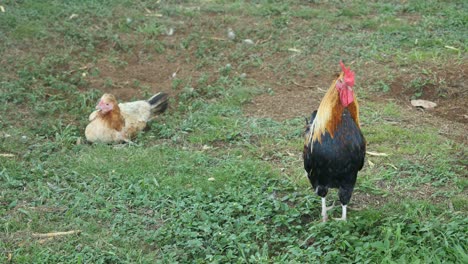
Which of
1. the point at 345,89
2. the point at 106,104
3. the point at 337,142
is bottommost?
the point at 106,104

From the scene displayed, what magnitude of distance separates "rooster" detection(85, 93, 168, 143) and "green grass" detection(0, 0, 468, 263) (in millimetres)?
171

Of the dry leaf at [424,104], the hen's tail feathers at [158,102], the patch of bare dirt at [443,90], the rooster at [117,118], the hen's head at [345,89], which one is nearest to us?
the hen's head at [345,89]

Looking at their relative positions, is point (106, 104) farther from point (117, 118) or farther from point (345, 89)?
point (345, 89)

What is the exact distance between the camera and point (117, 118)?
7.02 m

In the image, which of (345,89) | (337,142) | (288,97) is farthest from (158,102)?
(345,89)

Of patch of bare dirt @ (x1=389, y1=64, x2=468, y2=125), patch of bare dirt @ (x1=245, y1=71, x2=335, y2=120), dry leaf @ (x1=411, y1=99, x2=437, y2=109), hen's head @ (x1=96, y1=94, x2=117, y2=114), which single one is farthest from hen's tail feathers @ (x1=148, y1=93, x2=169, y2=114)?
dry leaf @ (x1=411, y1=99, x2=437, y2=109)

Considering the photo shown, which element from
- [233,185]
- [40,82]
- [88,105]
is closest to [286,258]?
[233,185]

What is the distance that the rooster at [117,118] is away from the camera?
690 centimetres

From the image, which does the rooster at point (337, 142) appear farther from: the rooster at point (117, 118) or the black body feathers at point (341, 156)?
the rooster at point (117, 118)

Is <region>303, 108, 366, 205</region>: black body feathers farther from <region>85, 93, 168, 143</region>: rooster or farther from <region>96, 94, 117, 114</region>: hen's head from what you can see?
<region>96, 94, 117, 114</region>: hen's head

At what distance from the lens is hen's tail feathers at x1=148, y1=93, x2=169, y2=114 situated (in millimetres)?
7457

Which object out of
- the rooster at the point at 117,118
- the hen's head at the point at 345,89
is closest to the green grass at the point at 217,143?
the rooster at the point at 117,118

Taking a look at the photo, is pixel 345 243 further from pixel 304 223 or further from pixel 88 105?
pixel 88 105

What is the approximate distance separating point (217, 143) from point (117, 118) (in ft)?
4.07
